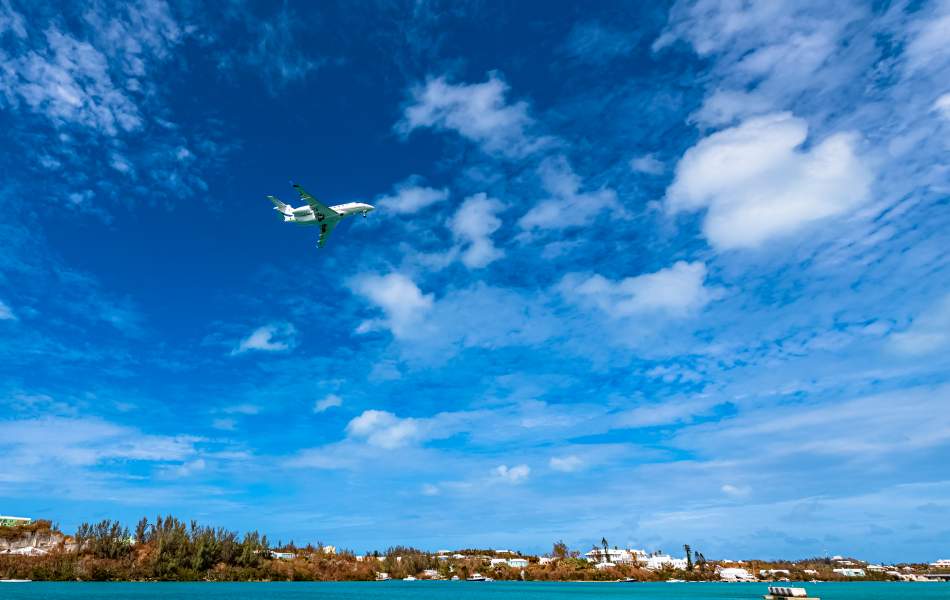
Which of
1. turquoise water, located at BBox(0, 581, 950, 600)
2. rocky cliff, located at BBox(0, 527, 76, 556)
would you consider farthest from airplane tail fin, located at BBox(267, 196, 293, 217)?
rocky cliff, located at BBox(0, 527, 76, 556)

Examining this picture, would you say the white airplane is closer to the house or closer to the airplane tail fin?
the airplane tail fin

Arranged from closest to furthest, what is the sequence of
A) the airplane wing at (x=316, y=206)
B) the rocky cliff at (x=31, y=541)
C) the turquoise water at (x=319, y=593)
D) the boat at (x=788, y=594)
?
the airplane wing at (x=316, y=206) → the turquoise water at (x=319, y=593) → the boat at (x=788, y=594) → the rocky cliff at (x=31, y=541)

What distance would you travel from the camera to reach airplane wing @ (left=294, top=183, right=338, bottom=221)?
64762 millimetres

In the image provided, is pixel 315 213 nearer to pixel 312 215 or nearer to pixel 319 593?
pixel 312 215

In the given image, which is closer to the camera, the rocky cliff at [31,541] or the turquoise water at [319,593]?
the turquoise water at [319,593]

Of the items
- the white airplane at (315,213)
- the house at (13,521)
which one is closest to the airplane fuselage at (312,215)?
the white airplane at (315,213)

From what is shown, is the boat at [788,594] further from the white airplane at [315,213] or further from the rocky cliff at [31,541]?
the rocky cliff at [31,541]

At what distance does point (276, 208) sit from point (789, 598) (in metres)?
112

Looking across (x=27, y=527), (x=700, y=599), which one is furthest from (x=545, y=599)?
(x=27, y=527)

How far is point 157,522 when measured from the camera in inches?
7087

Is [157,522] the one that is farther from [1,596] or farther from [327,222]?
[327,222]

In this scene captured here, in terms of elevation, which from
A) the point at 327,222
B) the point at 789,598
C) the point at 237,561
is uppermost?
the point at 327,222

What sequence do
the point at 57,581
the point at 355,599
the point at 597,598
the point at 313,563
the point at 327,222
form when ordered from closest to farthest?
the point at 327,222
the point at 355,599
the point at 597,598
the point at 57,581
the point at 313,563

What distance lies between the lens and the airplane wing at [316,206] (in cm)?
6476
